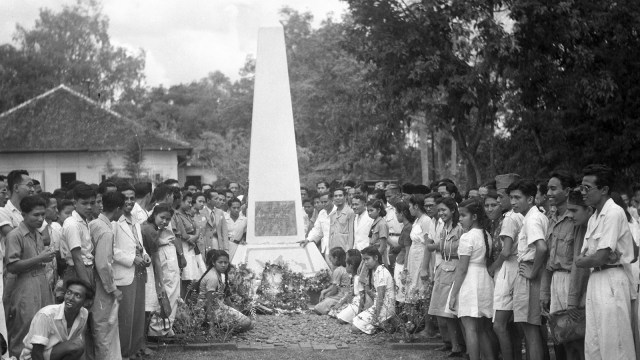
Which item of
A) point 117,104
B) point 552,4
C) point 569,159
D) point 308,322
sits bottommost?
point 308,322

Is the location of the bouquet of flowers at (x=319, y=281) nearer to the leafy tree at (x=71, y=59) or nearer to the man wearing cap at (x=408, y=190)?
the man wearing cap at (x=408, y=190)

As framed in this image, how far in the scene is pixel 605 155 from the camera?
54.0ft

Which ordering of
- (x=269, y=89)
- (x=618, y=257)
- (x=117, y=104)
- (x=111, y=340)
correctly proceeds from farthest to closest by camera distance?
1. (x=117, y=104)
2. (x=269, y=89)
3. (x=111, y=340)
4. (x=618, y=257)

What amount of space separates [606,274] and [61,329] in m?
4.40

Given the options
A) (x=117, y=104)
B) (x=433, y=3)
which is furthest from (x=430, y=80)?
(x=117, y=104)

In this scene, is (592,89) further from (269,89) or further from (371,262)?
(371,262)

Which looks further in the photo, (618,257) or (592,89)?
(592,89)

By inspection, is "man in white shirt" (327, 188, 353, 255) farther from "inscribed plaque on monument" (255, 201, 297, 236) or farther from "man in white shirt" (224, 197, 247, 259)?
"man in white shirt" (224, 197, 247, 259)

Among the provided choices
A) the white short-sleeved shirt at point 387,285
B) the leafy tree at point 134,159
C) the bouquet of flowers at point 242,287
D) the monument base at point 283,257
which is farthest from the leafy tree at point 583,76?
the leafy tree at point 134,159

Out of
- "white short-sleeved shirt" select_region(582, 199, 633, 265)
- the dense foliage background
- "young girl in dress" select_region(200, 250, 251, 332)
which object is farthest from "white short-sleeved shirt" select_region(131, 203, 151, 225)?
the dense foliage background

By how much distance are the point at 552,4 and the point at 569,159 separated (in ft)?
10.9

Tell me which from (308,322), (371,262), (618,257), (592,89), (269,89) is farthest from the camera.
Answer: (592,89)

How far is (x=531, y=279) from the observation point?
7320 mm

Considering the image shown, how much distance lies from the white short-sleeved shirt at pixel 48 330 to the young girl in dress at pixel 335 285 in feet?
17.9
